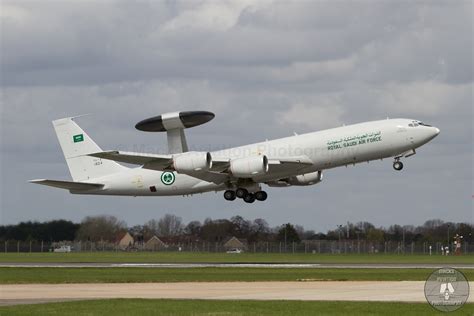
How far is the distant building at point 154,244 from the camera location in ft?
386

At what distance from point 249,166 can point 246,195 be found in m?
4.75

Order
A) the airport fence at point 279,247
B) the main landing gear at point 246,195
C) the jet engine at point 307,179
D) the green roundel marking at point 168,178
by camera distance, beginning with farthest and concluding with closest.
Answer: the airport fence at point 279,247 < the jet engine at point 307,179 < the green roundel marking at point 168,178 < the main landing gear at point 246,195

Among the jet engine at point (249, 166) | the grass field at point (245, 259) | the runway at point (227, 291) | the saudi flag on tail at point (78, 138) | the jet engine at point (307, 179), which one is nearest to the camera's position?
the runway at point (227, 291)

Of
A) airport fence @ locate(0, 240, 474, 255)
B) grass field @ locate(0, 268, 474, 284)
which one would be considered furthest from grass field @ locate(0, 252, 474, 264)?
grass field @ locate(0, 268, 474, 284)

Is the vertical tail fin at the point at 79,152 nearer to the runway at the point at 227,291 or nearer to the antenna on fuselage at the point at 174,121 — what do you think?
the antenna on fuselage at the point at 174,121

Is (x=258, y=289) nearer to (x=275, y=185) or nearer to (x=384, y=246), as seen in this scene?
(x=275, y=185)

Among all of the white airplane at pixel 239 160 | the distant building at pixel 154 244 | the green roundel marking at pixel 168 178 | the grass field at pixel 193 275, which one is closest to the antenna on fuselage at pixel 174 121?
the white airplane at pixel 239 160

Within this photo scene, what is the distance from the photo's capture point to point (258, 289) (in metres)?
39.1

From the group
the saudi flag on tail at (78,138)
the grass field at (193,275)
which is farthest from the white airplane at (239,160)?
the grass field at (193,275)

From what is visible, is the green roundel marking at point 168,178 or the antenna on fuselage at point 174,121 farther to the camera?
the green roundel marking at point 168,178

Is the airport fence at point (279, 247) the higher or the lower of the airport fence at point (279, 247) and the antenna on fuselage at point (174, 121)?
the lower

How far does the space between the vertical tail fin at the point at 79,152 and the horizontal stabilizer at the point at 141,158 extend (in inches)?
315

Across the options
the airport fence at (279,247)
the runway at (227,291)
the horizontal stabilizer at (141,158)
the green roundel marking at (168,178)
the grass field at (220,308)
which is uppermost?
the horizontal stabilizer at (141,158)

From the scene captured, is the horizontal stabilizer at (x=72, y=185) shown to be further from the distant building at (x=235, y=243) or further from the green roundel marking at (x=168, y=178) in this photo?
the distant building at (x=235, y=243)
